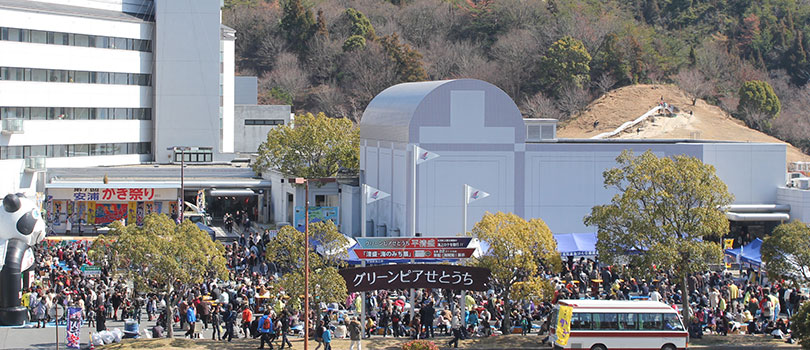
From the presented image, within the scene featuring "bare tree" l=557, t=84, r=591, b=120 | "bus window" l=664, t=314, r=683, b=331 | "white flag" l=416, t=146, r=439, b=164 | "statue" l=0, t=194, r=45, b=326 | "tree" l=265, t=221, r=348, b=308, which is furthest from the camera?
"bare tree" l=557, t=84, r=591, b=120

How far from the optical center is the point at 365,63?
9838 centimetres

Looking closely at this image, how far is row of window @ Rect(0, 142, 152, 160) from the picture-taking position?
58575 millimetres

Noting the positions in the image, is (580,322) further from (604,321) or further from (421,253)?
(421,253)

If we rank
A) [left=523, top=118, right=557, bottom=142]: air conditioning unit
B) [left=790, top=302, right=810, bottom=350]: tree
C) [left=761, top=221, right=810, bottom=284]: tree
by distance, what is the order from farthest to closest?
[left=523, top=118, right=557, bottom=142]: air conditioning unit → [left=761, top=221, right=810, bottom=284]: tree → [left=790, top=302, right=810, bottom=350]: tree

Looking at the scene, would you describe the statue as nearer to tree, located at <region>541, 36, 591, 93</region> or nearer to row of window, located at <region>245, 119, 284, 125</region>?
row of window, located at <region>245, 119, 284, 125</region>

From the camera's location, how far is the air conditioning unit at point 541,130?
50250mm

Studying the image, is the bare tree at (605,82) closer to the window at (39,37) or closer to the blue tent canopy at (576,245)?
the window at (39,37)

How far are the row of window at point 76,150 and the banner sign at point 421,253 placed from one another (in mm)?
34408

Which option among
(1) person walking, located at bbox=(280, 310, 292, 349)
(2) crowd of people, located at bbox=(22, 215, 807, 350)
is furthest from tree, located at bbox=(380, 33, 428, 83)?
(1) person walking, located at bbox=(280, 310, 292, 349)

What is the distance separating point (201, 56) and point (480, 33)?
145 ft

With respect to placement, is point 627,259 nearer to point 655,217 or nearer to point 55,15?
point 655,217

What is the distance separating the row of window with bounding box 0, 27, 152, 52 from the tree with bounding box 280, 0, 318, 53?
36.8 m

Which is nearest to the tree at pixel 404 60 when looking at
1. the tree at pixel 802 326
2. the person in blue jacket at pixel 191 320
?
the person in blue jacket at pixel 191 320

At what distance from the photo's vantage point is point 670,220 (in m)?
32.6
